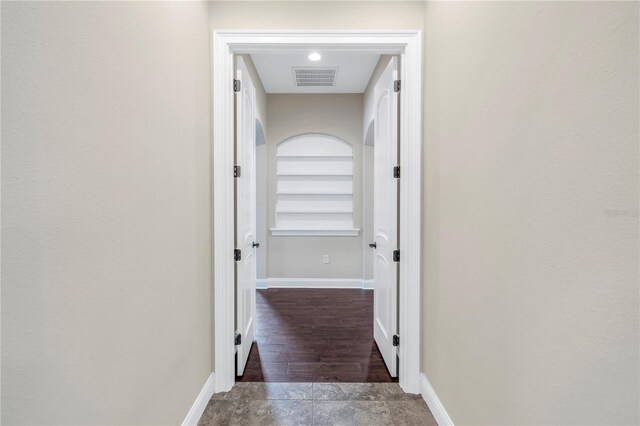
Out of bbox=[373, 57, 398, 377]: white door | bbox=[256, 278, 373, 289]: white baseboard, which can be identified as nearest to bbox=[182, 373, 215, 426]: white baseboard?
bbox=[373, 57, 398, 377]: white door

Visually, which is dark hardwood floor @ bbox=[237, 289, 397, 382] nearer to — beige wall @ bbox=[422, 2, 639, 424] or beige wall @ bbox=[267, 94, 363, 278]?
beige wall @ bbox=[267, 94, 363, 278]

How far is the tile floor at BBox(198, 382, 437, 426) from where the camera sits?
191 centimetres

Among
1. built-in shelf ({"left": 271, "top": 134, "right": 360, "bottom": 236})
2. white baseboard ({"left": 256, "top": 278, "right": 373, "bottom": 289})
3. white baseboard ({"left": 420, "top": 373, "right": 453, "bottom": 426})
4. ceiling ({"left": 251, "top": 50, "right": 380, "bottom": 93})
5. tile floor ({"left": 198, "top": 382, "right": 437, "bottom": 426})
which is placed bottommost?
tile floor ({"left": 198, "top": 382, "right": 437, "bottom": 426})

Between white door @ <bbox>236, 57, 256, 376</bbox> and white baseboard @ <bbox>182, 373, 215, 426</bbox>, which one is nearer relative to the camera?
white baseboard @ <bbox>182, 373, 215, 426</bbox>

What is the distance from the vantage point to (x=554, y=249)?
0.96m

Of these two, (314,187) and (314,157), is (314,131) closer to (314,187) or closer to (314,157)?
(314,157)

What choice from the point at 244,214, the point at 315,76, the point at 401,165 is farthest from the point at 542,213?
the point at 315,76

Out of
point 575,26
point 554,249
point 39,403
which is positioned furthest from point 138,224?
point 575,26

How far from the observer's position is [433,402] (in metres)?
1.92

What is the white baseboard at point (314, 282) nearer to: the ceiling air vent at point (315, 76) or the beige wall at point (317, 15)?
the ceiling air vent at point (315, 76)

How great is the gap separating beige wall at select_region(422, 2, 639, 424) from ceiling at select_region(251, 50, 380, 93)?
1950 millimetres

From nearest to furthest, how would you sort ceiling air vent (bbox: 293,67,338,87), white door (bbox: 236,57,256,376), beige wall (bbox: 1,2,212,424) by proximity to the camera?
beige wall (bbox: 1,2,212,424) < white door (bbox: 236,57,256,376) < ceiling air vent (bbox: 293,67,338,87)

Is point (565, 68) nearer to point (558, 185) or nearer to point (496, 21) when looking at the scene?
point (558, 185)

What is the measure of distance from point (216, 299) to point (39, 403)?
1296 millimetres
